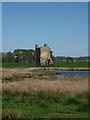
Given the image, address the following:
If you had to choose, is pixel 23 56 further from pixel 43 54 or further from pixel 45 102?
pixel 45 102

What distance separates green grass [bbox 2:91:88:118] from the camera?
10.1m

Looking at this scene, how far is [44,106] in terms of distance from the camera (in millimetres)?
12781

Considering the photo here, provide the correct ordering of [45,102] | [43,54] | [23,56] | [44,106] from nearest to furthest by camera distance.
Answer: [44,106] → [45,102] → [43,54] → [23,56]

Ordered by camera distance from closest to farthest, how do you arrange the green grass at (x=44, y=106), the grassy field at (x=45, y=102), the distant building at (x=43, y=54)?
the green grass at (x=44, y=106) → the grassy field at (x=45, y=102) → the distant building at (x=43, y=54)

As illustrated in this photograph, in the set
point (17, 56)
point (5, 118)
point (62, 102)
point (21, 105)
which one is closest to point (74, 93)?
point (62, 102)

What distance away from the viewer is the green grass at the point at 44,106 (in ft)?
33.2

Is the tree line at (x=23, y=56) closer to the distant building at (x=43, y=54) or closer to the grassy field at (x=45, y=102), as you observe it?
the distant building at (x=43, y=54)

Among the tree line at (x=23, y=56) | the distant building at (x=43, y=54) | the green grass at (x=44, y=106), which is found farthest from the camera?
the tree line at (x=23, y=56)

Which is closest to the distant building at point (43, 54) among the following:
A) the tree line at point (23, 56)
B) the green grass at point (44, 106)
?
the tree line at point (23, 56)

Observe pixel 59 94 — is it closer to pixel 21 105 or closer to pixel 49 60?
pixel 21 105

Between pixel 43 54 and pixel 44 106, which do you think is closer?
pixel 44 106

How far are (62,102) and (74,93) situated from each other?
221 centimetres

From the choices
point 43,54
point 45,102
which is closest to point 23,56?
point 43,54

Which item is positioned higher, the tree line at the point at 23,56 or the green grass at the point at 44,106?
the tree line at the point at 23,56
